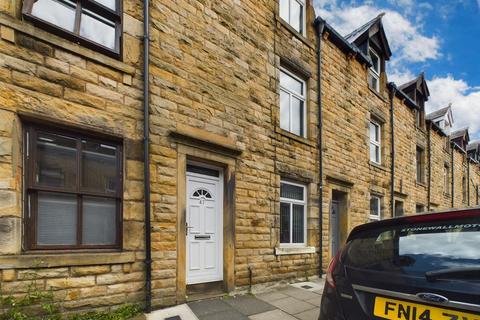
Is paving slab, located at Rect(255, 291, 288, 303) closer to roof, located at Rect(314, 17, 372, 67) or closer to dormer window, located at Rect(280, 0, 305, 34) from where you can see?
dormer window, located at Rect(280, 0, 305, 34)

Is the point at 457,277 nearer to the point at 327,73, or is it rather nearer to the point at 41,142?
the point at 41,142

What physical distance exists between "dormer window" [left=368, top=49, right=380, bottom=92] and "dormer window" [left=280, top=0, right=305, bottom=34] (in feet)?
13.2

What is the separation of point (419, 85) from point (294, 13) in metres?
9.85

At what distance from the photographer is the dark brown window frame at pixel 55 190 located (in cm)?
336

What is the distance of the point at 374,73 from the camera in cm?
1101

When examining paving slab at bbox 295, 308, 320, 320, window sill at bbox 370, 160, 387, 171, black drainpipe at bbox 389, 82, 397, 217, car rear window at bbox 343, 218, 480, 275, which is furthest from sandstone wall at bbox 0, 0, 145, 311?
black drainpipe at bbox 389, 82, 397, 217

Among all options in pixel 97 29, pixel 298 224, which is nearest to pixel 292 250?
A: pixel 298 224

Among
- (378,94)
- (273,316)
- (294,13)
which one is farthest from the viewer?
(378,94)

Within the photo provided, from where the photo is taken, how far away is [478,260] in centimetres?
167

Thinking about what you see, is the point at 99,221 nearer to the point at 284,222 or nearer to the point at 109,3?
the point at 109,3

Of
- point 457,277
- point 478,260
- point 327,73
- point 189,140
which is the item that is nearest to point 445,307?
point 457,277

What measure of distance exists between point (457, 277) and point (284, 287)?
15.3 feet

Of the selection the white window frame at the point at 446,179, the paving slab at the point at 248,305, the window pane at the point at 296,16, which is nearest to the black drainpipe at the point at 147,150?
the paving slab at the point at 248,305

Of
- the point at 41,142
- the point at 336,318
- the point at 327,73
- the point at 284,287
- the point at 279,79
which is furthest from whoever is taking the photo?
the point at 327,73
